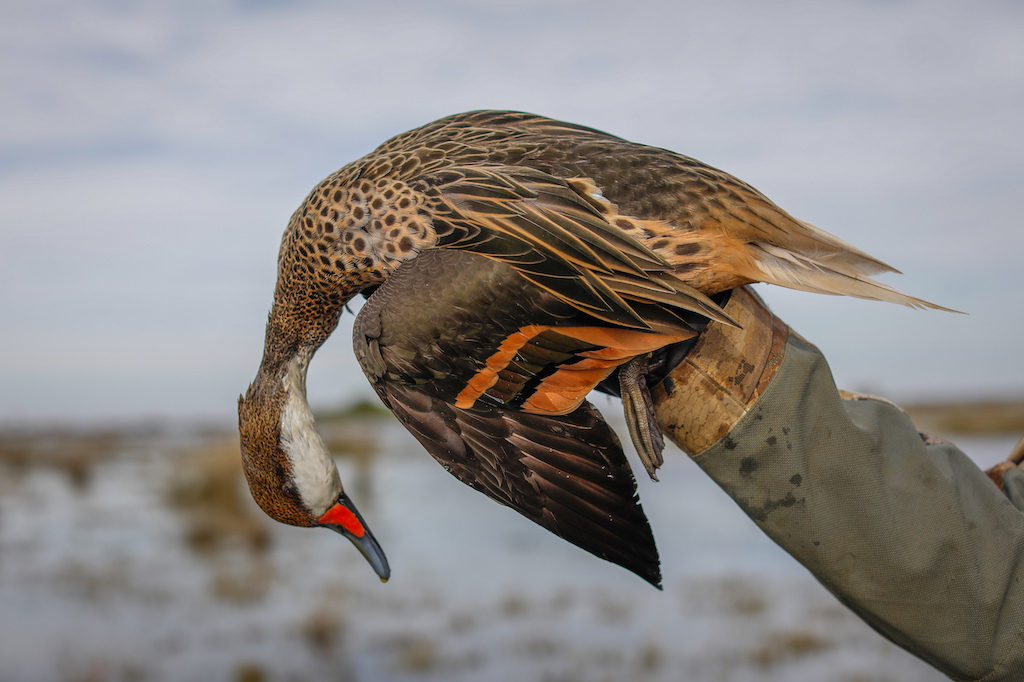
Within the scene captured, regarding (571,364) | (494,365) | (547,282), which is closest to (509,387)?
(494,365)

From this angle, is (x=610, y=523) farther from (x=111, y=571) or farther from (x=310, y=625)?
(x=111, y=571)

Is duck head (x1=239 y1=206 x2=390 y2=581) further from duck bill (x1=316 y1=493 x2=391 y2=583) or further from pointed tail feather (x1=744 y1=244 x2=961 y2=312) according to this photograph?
pointed tail feather (x1=744 y1=244 x2=961 y2=312)

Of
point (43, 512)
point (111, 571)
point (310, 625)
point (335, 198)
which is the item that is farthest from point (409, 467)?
point (335, 198)

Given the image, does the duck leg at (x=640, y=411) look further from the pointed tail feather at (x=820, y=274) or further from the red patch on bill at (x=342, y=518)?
the red patch on bill at (x=342, y=518)

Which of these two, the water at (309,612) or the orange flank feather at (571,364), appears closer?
the orange flank feather at (571,364)

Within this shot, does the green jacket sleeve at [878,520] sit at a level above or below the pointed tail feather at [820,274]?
below

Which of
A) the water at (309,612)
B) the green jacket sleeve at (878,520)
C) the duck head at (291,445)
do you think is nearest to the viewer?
the green jacket sleeve at (878,520)

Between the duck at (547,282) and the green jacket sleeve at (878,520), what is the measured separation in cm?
27

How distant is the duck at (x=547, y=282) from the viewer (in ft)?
6.04

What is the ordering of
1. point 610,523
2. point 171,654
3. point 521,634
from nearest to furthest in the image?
point 610,523
point 171,654
point 521,634

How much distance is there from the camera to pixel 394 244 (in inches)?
81.2

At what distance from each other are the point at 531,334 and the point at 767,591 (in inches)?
490

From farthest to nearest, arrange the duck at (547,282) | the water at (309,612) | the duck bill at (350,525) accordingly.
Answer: the water at (309,612)
the duck bill at (350,525)
the duck at (547,282)

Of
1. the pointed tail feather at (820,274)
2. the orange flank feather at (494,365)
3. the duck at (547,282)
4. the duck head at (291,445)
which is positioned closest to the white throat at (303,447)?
the duck head at (291,445)
